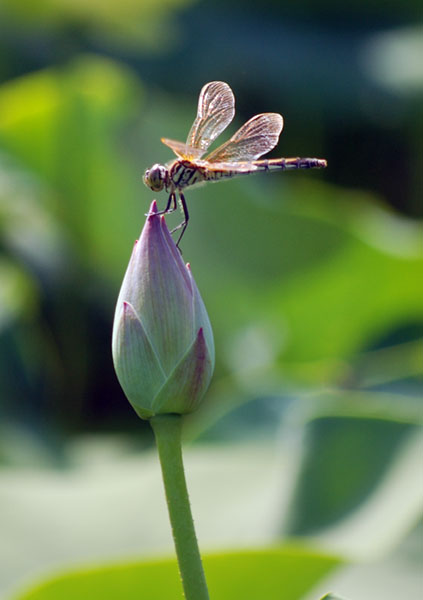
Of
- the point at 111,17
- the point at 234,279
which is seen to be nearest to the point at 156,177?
the point at 234,279

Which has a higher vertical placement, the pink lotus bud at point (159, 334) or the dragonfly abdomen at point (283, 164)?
the dragonfly abdomen at point (283, 164)

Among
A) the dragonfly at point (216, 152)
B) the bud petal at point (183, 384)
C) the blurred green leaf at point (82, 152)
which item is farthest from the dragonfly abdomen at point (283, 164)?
the blurred green leaf at point (82, 152)

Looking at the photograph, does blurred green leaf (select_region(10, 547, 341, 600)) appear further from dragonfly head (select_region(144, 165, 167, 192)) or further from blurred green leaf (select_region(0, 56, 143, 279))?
blurred green leaf (select_region(0, 56, 143, 279))

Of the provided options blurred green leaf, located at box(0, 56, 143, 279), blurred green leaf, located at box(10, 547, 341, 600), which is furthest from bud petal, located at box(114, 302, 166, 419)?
blurred green leaf, located at box(0, 56, 143, 279)

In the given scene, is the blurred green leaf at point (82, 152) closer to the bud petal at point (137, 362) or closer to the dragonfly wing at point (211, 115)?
the dragonfly wing at point (211, 115)

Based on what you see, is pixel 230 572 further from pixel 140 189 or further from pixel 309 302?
pixel 140 189
